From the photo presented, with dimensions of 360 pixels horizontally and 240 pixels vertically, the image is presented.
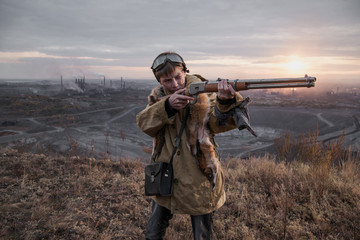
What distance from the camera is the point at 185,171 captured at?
6.64 ft

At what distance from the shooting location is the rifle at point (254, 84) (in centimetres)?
196

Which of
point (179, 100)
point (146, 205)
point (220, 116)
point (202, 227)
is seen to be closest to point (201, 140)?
point (220, 116)

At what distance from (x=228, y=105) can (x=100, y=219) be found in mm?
2816

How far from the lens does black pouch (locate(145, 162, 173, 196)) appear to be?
79.7 inches

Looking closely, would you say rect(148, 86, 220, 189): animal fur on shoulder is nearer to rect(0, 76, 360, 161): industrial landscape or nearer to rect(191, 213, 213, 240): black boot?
rect(191, 213, 213, 240): black boot

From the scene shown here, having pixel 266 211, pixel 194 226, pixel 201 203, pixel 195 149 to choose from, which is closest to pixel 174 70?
pixel 195 149

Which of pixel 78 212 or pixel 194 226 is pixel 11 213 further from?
pixel 194 226

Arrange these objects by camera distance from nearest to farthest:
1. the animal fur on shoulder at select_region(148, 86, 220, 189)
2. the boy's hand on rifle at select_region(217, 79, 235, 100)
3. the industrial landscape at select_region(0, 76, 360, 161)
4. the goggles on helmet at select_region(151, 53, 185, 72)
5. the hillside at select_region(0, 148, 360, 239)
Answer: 1. the boy's hand on rifle at select_region(217, 79, 235, 100)
2. the animal fur on shoulder at select_region(148, 86, 220, 189)
3. the goggles on helmet at select_region(151, 53, 185, 72)
4. the hillside at select_region(0, 148, 360, 239)
5. the industrial landscape at select_region(0, 76, 360, 161)

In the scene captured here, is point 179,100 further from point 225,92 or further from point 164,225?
point 164,225

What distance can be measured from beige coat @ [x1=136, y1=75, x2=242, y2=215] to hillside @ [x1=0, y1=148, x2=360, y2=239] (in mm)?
1218

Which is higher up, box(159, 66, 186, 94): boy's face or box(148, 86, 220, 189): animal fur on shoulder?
box(159, 66, 186, 94): boy's face

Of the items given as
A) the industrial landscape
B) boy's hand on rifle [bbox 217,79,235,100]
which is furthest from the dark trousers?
the industrial landscape

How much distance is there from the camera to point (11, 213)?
3484 millimetres

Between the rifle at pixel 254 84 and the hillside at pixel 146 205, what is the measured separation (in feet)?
6.57
